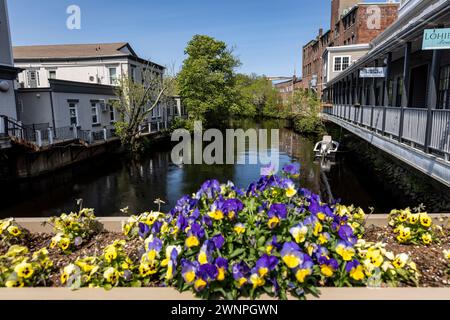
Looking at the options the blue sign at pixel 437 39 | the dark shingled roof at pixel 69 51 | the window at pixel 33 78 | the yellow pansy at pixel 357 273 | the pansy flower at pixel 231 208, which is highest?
the dark shingled roof at pixel 69 51

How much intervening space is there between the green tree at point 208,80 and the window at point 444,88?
84.4 ft

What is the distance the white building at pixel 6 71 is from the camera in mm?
19125

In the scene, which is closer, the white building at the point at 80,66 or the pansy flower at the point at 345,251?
the pansy flower at the point at 345,251

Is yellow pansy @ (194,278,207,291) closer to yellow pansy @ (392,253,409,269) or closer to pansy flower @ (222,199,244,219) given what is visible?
pansy flower @ (222,199,244,219)

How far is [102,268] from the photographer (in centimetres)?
261

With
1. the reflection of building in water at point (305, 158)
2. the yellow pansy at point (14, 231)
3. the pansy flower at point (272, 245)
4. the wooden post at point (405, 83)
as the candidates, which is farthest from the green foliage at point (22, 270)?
the reflection of building in water at point (305, 158)

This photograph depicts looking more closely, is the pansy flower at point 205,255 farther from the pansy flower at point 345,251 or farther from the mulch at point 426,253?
the mulch at point 426,253

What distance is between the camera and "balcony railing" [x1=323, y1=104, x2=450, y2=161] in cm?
630

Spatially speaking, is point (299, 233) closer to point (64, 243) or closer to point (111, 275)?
point (111, 275)

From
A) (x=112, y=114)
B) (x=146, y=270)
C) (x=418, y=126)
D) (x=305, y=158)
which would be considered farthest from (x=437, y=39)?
(x=112, y=114)

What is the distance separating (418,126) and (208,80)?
31353mm

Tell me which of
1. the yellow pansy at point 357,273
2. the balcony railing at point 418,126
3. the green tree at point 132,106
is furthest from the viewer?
the green tree at point 132,106

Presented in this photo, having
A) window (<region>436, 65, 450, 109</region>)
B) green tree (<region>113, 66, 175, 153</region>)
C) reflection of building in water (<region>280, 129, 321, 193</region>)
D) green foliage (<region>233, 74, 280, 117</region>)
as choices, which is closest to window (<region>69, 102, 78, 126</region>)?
green tree (<region>113, 66, 175, 153</region>)
